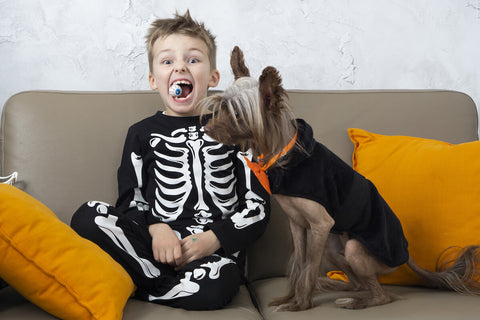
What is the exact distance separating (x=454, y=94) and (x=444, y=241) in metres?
0.70

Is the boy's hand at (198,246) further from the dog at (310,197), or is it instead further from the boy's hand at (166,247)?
the dog at (310,197)

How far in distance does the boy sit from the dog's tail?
0.54m

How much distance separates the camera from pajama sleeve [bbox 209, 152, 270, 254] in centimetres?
147

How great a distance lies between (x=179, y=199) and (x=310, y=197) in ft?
1.73

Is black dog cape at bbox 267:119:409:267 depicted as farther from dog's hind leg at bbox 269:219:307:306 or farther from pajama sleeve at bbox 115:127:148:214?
pajama sleeve at bbox 115:127:148:214

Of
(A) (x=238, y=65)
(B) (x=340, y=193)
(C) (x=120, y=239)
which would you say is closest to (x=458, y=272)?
(B) (x=340, y=193)

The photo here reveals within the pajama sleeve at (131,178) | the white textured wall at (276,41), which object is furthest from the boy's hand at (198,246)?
the white textured wall at (276,41)

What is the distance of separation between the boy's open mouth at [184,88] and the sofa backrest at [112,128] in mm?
133

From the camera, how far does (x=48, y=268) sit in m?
1.00

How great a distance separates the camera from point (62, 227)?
3.54ft

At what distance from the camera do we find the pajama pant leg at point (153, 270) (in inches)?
48.8

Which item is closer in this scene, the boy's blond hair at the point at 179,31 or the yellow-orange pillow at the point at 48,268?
the yellow-orange pillow at the point at 48,268

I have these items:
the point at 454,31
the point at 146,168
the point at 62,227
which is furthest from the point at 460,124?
the point at 62,227

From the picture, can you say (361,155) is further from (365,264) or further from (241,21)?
(241,21)
